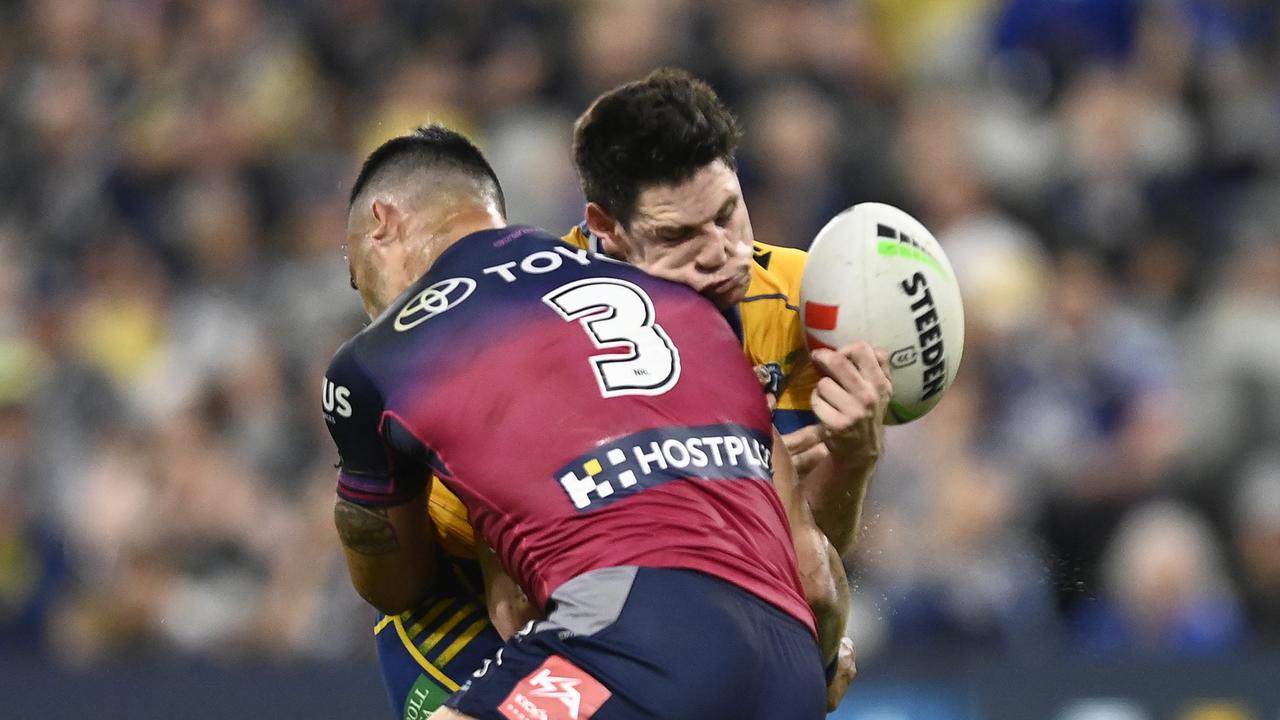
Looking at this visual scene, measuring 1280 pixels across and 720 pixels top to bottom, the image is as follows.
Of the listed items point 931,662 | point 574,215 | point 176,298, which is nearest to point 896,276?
point 931,662

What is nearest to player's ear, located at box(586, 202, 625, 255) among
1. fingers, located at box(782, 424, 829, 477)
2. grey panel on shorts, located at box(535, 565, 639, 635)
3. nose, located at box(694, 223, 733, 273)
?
nose, located at box(694, 223, 733, 273)

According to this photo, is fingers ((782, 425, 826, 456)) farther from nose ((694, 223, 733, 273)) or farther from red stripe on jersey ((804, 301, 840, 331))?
nose ((694, 223, 733, 273))

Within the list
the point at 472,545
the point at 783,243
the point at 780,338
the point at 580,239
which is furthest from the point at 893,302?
the point at 783,243

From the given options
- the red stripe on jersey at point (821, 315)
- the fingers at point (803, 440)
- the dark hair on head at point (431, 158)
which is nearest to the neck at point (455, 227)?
the dark hair on head at point (431, 158)

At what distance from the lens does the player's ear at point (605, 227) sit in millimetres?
4750

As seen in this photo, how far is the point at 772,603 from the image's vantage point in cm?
414

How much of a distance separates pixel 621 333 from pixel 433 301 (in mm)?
439

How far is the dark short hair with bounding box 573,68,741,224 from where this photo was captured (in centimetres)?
459

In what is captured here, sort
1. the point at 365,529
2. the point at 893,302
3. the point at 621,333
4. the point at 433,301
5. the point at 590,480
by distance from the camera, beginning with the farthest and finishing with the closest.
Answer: the point at 893,302
the point at 365,529
the point at 433,301
the point at 621,333
the point at 590,480

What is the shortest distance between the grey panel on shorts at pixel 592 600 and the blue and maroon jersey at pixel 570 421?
0.09 ft

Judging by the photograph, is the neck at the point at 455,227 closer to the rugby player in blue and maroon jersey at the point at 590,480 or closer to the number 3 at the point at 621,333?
the rugby player in blue and maroon jersey at the point at 590,480

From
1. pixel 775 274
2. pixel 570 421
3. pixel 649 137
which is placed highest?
pixel 649 137

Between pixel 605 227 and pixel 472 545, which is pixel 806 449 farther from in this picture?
pixel 472 545

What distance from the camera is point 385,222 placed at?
499 centimetres
